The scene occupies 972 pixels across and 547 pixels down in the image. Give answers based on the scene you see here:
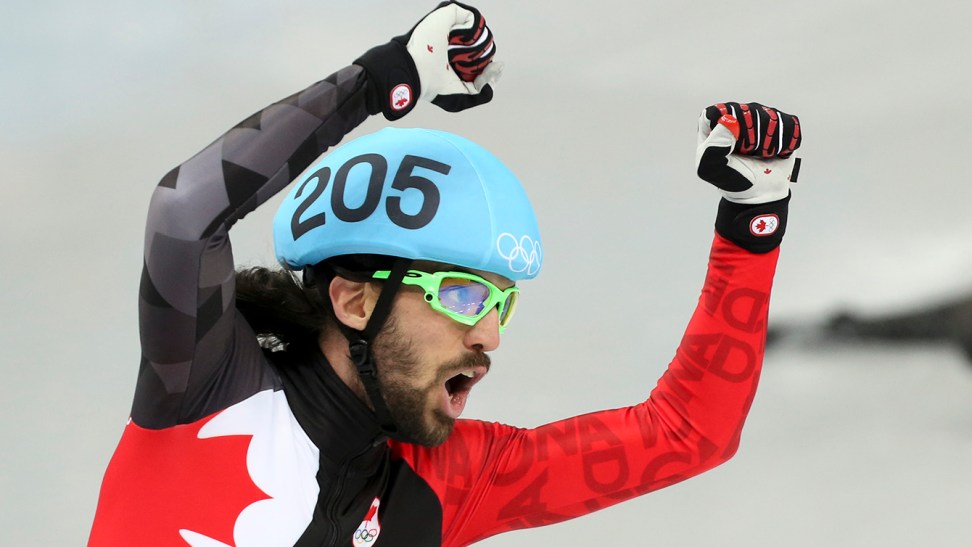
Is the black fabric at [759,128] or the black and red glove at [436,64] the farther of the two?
the black fabric at [759,128]

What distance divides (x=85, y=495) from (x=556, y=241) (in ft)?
5.54

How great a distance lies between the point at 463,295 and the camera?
2.22m

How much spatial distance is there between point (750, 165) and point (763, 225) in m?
0.16

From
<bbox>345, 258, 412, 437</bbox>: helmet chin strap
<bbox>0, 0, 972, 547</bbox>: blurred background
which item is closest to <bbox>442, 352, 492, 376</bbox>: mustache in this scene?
<bbox>345, 258, 412, 437</bbox>: helmet chin strap

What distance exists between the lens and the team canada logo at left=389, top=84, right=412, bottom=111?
2.01 m

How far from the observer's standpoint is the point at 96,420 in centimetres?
374

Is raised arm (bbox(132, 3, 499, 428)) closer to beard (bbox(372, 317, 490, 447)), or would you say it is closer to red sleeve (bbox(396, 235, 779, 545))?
beard (bbox(372, 317, 490, 447))

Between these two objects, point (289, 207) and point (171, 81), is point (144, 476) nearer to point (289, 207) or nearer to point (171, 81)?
point (289, 207)

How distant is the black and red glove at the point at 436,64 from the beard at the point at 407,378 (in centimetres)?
43

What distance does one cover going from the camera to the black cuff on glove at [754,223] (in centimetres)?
245

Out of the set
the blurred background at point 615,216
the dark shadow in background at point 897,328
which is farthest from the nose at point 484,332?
the dark shadow in background at point 897,328

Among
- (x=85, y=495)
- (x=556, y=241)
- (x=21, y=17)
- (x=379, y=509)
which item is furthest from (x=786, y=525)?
(x=21, y=17)

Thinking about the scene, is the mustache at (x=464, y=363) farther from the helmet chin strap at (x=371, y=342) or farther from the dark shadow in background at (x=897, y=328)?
the dark shadow in background at (x=897, y=328)

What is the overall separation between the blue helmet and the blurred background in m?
1.53
